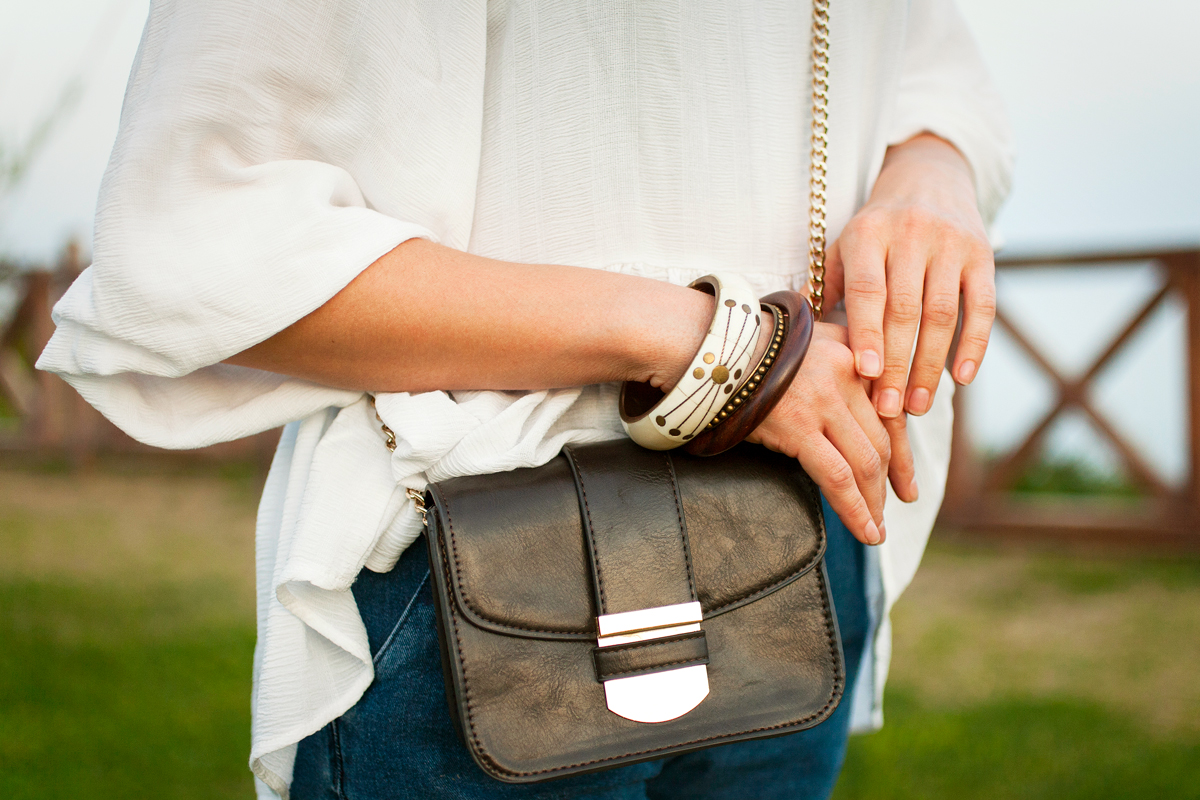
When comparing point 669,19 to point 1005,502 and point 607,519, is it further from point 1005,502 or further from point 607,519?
point 1005,502

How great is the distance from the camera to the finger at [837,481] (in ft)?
2.60

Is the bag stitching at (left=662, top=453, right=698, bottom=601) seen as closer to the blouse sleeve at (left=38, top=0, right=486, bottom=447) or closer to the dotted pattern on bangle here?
the dotted pattern on bangle

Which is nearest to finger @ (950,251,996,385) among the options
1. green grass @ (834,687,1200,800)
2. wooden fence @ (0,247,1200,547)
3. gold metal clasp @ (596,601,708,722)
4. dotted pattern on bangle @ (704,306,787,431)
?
dotted pattern on bangle @ (704,306,787,431)

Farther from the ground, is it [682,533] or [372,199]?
[372,199]

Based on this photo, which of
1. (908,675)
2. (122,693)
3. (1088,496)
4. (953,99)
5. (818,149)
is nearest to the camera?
(818,149)

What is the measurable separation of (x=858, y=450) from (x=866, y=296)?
15cm

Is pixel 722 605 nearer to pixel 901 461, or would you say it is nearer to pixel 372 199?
pixel 901 461

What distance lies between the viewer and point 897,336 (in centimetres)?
82

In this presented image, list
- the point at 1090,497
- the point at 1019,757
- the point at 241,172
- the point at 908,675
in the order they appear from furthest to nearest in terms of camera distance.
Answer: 1. the point at 1090,497
2. the point at 908,675
3. the point at 1019,757
4. the point at 241,172

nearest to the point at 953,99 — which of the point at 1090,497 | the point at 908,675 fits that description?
the point at 908,675

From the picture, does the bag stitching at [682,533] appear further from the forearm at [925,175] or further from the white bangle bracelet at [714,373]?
the forearm at [925,175]

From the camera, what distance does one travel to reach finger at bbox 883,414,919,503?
0.85 meters

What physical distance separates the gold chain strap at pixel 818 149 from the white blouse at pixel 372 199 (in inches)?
0.6

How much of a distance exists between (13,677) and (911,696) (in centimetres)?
352
